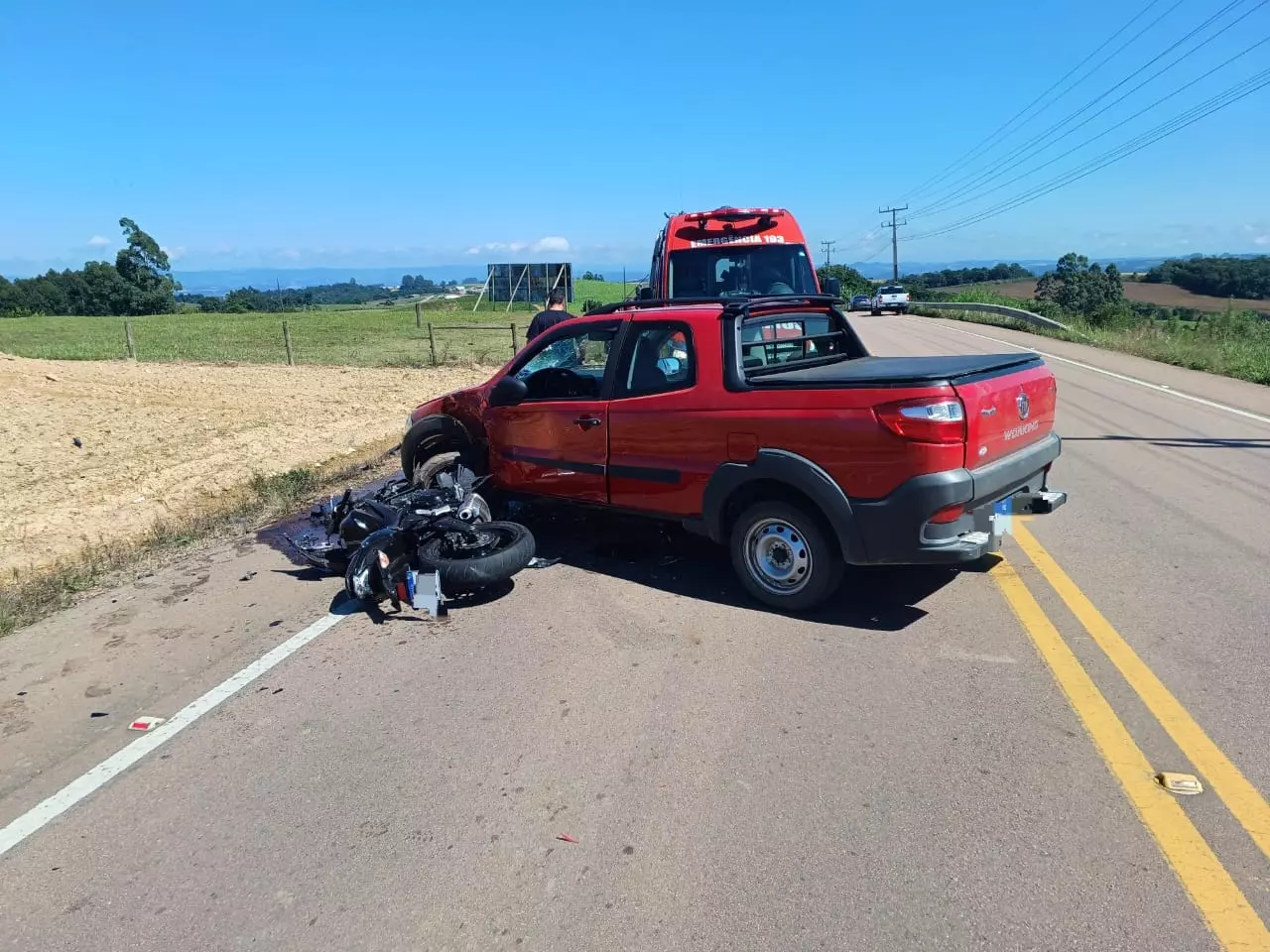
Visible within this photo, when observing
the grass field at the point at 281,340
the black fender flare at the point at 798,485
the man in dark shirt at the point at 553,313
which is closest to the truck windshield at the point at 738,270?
the man in dark shirt at the point at 553,313

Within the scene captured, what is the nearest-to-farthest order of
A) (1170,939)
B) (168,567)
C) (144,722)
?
(1170,939)
(144,722)
(168,567)

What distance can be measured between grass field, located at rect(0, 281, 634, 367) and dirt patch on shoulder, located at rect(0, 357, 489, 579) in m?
4.35

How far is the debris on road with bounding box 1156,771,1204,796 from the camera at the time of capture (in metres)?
3.44

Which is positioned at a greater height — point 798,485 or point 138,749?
point 798,485

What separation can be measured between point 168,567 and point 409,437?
6.96 ft

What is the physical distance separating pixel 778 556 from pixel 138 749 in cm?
347

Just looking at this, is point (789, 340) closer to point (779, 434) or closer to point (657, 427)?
point (657, 427)

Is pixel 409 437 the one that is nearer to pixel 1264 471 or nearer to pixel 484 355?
pixel 1264 471

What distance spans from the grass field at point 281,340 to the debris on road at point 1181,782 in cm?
2246

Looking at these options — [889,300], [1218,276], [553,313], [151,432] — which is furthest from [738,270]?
[1218,276]

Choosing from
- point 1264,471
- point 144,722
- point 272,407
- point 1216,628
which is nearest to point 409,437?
point 144,722

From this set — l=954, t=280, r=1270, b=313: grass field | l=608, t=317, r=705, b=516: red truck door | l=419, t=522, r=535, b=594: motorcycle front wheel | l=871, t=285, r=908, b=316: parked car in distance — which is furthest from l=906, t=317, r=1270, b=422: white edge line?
l=954, t=280, r=1270, b=313: grass field

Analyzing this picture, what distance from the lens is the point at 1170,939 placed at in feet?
8.86

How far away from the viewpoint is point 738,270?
12.1m
